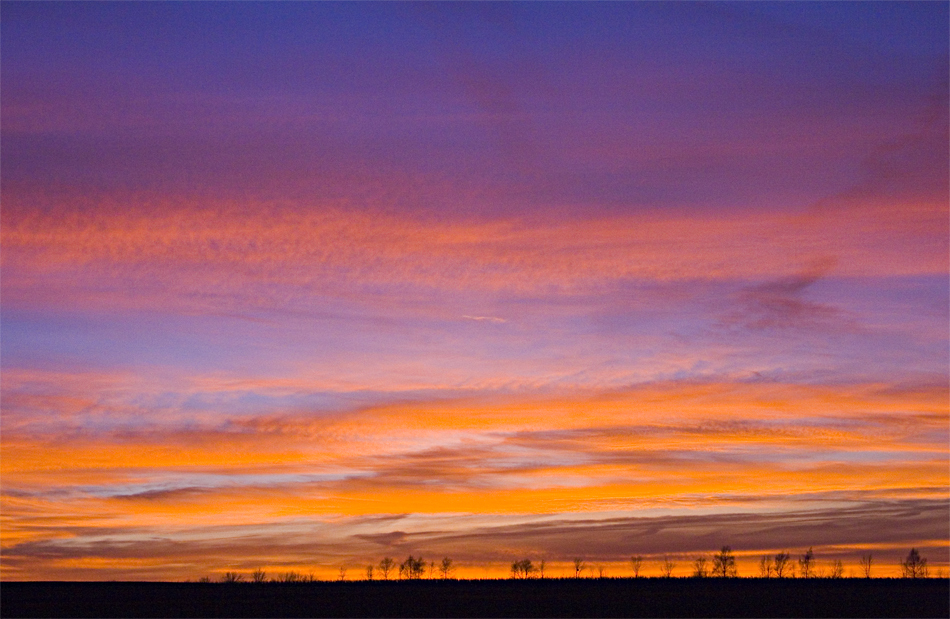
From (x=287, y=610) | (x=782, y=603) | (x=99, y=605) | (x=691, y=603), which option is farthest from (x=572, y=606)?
(x=99, y=605)

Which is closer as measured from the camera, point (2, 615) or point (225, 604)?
point (2, 615)

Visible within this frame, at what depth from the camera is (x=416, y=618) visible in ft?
260

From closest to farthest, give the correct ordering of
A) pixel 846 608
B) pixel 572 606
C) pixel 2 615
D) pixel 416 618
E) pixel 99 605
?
pixel 416 618
pixel 2 615
pixel 846 608
pixel 572 606
pixel 99 605

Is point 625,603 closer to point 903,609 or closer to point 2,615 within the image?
point 903,609

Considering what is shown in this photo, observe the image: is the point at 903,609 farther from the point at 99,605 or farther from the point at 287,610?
the point at 99,605

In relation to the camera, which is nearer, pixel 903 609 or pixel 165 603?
pixel 903 609

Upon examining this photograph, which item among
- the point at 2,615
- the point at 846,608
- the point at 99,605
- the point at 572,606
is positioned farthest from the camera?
the point at 99,605

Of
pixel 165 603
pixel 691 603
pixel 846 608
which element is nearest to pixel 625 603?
pixel 691 603

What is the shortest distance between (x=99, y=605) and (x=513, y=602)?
4416cm

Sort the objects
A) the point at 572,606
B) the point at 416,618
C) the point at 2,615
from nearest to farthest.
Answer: the point at 416,618 < the point at 2,615 < the point at 572,606

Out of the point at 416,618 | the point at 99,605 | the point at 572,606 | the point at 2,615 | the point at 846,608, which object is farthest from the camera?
the point at 99,605

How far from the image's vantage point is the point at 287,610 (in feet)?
298

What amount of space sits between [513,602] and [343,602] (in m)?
18.0

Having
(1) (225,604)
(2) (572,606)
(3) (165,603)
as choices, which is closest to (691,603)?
(2) (572,606)
